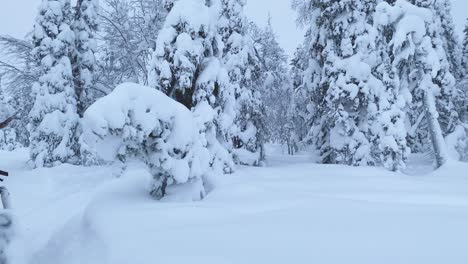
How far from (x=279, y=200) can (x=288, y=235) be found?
2.21 m

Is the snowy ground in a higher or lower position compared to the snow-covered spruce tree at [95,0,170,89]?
lower

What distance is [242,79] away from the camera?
17.4 m

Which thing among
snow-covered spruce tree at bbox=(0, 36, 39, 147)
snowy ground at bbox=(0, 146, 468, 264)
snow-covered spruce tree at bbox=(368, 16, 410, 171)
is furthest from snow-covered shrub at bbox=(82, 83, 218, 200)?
snow-covered spruce tree at bbox=(0, 36, 39, 147)

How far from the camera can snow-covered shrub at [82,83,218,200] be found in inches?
283

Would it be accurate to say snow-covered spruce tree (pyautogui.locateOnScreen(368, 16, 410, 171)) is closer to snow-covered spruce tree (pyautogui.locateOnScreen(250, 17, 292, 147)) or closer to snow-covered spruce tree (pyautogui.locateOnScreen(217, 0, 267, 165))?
snow-covered spruce tree (pyautogui.locateOnScreen(217, 0, 267, 165))

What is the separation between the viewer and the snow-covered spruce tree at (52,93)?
1703cm

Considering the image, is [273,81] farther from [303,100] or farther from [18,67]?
[18,67]

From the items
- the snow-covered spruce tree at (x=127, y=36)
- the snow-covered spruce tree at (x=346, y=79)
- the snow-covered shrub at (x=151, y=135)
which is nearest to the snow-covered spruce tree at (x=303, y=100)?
the snow-covered spruce tree at (x=346, y=79)

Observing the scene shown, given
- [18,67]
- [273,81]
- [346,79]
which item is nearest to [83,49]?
[18,67]

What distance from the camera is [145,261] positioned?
448cm

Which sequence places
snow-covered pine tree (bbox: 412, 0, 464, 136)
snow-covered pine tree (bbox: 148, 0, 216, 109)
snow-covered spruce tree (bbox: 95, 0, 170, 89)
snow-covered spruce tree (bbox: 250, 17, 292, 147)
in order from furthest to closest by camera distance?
snow-covered spruce tree (bbox: 250, 17, 292, 147), snow-covered spruce tree (bbox: 95, 0, 170, 89), snow-covered pine tree (bbox: 412, 0, 464, 136), snow-covered pine tree (bbox: 148, 0, 216, 109)

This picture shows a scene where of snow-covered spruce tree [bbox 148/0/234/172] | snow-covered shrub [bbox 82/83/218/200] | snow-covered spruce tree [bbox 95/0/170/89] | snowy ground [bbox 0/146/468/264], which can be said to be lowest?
snowy ground [bbox 0/146/468/264]

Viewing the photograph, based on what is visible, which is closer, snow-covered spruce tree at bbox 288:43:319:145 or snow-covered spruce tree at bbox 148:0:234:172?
snow-covered spruce tree at bbox 148:0:234:172

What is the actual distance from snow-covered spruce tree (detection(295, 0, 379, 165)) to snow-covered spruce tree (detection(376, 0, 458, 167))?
3.51 feet
